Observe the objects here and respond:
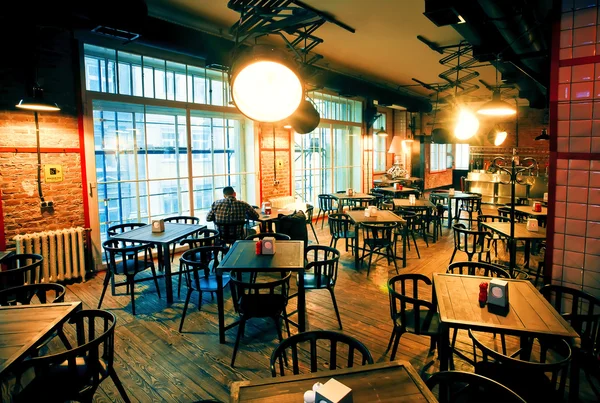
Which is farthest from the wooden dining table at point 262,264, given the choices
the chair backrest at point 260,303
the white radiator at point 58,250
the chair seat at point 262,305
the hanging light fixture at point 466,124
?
the hanging light fixture at point 466,124

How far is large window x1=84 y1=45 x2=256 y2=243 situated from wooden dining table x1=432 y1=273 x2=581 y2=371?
485cm

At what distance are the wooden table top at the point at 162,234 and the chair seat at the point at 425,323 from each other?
2677 millimetres

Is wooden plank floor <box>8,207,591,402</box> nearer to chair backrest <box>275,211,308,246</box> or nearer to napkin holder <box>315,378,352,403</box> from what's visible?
chair backrest <box>275,211,308,246</box>

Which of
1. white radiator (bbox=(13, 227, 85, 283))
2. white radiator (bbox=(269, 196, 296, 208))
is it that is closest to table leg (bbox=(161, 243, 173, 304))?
white radiator (bbox=(13, 227, 85, 283))

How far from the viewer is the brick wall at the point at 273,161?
802 cm

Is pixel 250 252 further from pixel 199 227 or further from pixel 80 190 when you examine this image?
pixel 80 190

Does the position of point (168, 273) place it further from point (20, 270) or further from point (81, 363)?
point (81, 363)

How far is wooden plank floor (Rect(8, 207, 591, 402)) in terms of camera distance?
9.72 feet

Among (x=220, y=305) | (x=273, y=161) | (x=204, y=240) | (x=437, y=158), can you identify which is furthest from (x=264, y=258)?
(x=437, y=158)

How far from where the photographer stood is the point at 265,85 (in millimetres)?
1641

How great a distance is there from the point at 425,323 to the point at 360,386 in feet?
4.71

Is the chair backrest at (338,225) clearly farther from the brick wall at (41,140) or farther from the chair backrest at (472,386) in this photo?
the chair backrest at (472,386)

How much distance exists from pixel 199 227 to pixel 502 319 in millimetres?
3791

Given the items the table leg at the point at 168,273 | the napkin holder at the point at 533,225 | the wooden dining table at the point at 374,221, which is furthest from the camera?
the wooden dining table at the point at 374,221
